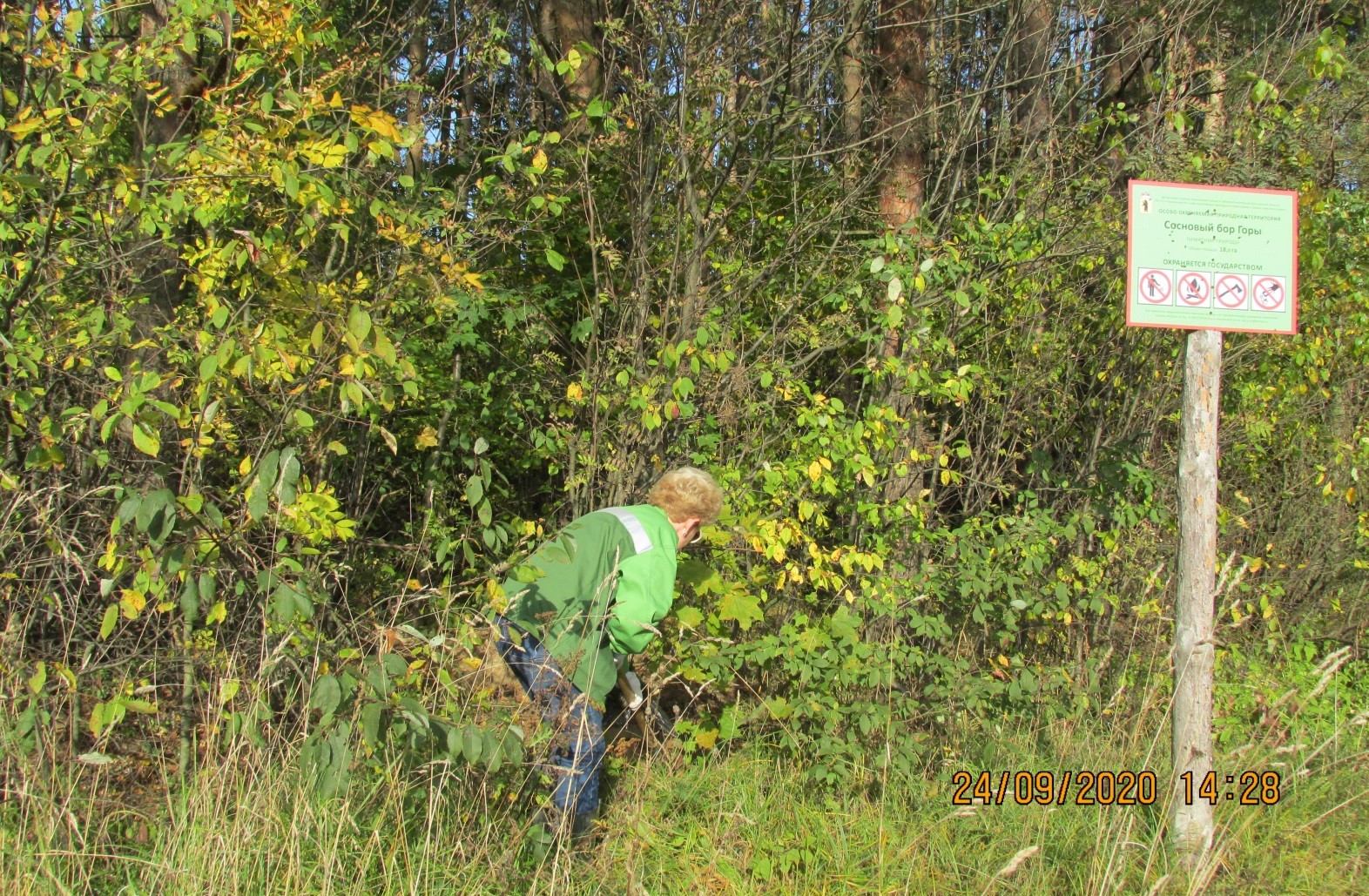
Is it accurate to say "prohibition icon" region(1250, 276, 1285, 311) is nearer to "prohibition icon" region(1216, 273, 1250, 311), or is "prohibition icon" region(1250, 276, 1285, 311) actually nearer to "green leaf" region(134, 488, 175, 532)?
"prohibition icon" region(1216, 273, 1250, 311)

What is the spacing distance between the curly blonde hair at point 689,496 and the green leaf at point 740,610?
58 cm

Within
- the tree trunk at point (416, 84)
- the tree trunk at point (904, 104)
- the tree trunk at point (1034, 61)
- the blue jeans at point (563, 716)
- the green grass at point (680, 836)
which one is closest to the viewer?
the green grass at point (680, 836)

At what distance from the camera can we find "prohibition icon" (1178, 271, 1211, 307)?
316cm

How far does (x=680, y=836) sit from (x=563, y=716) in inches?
28.9

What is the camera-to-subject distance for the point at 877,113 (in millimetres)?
6211

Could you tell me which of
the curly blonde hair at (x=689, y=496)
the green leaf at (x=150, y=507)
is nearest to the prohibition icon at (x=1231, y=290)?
the curly blonde hair at (x=689, y=496)

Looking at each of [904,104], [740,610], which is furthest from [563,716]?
[904,104]

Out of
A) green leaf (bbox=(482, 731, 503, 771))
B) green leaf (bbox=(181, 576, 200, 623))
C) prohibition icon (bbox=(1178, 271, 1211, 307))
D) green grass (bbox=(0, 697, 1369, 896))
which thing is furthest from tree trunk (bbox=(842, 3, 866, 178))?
green leaf (bbox=(181, 576, 200, 623))

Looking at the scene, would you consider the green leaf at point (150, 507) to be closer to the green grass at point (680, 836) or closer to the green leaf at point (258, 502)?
the green leaf at point (258, 502)

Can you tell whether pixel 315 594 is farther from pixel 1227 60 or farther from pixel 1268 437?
pixel 1227 60

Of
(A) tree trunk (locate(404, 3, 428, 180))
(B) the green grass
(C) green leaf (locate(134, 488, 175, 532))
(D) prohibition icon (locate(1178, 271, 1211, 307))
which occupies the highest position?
(A) tree trunk (locate(404, 3, 428, 180))

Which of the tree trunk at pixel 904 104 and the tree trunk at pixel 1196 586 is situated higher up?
the tree trunk at pixel 904 104

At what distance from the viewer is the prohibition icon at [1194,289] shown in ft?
10.4
